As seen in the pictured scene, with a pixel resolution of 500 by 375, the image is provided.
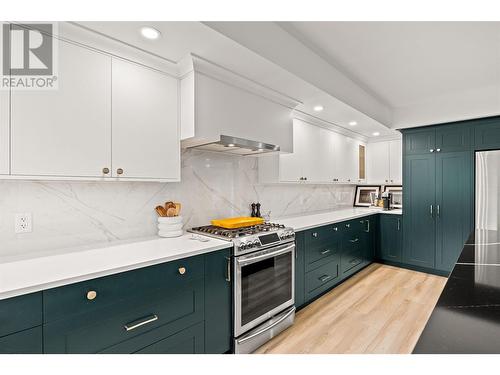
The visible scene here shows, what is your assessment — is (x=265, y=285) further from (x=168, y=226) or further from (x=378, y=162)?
(x=378, y=162)

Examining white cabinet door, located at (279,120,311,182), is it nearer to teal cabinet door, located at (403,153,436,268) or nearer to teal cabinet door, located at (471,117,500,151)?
teal cabinet door, located at (403,153,436,268)

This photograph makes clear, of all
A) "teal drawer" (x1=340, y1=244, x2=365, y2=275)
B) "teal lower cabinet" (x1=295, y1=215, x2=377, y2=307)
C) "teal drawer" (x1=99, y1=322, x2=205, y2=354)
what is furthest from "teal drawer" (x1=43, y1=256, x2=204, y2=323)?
"teal drawer" (x1=340, y1=244, x2=365, y2=275)

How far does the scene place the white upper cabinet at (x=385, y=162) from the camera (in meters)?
4.48

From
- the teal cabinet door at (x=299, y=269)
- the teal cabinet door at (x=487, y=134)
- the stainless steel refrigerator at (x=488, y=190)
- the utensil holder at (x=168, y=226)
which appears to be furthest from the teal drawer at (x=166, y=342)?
the teal cabinet door at (x=487, y=134)

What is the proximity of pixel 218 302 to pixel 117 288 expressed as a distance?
2.40 ft

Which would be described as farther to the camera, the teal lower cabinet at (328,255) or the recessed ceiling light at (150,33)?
the teal lower cabinet at (328,255)

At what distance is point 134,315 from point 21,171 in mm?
994

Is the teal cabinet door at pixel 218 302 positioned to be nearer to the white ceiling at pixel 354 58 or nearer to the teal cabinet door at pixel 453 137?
the white ceiling at pixel 354 58

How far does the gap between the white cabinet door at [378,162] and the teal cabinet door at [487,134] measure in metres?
1.30

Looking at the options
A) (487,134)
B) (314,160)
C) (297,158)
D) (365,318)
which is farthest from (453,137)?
(365,318)
